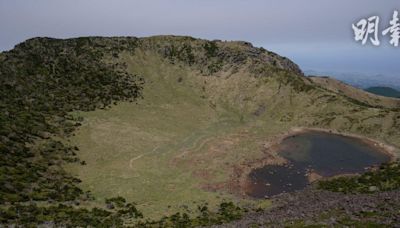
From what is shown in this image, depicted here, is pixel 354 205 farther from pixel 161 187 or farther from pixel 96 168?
pixel 96 168

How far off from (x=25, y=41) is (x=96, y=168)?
90.9 meters

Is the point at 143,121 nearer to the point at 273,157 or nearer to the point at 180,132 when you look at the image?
the point at 180,132

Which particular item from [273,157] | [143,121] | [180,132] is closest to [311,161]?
[273,157]

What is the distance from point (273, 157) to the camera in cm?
8169

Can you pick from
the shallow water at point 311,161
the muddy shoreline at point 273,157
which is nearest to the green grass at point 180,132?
the muddy shoreline at point 273,157

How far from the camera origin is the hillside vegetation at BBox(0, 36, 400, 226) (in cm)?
5762

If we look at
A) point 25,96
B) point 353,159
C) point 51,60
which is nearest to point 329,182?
point 353,159

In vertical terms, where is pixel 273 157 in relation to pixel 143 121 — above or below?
below

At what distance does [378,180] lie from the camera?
60.2m

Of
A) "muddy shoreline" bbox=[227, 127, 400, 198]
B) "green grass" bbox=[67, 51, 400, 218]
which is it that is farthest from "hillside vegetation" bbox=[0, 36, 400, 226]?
"muddy shoreline" bbox=[227, 127, 400, 198]

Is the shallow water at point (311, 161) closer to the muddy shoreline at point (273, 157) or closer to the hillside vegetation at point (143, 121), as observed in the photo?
the muddy shoreline at point (273, 157)

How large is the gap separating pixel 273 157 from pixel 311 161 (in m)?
8.44

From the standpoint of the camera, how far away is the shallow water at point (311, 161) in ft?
219

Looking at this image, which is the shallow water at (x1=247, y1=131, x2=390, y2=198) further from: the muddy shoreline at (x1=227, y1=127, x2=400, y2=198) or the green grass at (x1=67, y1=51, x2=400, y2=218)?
the green grass at (x1=67, y1=51, x2=400, y2=218)
